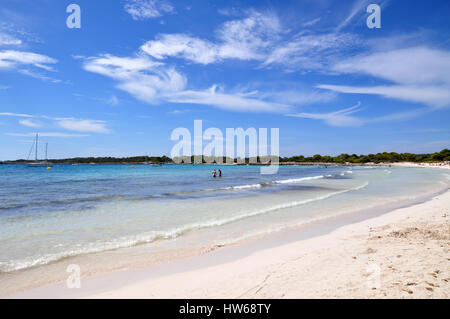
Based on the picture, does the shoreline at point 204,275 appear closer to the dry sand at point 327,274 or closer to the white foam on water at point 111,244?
the dry sand at point 327,274

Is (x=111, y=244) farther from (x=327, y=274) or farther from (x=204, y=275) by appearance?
(x=327, y=274)

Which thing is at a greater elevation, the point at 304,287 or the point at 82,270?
the point at 304,287

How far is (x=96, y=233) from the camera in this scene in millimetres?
8914

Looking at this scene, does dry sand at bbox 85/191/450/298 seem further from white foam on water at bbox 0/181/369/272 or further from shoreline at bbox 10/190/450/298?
white foam on water at bbox 0/181/369/272

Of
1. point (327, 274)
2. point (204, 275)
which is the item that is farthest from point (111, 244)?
point (327, 274)

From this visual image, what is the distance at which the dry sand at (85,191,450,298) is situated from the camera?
4.01 meters

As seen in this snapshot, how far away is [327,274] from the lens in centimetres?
467

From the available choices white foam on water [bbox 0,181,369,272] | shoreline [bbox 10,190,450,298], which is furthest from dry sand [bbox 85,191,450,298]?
white foam on water [bbox 0,181,369,272]

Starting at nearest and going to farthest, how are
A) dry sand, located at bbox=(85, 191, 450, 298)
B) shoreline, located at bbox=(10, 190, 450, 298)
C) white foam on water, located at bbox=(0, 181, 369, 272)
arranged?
dry sand, located at bbox=(85, 191, 450, 298)
shoreline, located at bbox=(10, 190, 450, 298)
white foam on water, located at bbox=(0, 181, 369, 272)

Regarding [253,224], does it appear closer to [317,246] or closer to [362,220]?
[317,246]

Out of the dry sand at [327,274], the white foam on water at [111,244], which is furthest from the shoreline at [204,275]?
the white foam on water at [111,244]

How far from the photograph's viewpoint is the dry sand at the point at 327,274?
4.01 m

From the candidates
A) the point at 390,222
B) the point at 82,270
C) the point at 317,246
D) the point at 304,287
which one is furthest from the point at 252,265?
the point at 390,222

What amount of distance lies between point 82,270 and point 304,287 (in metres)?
4.79
